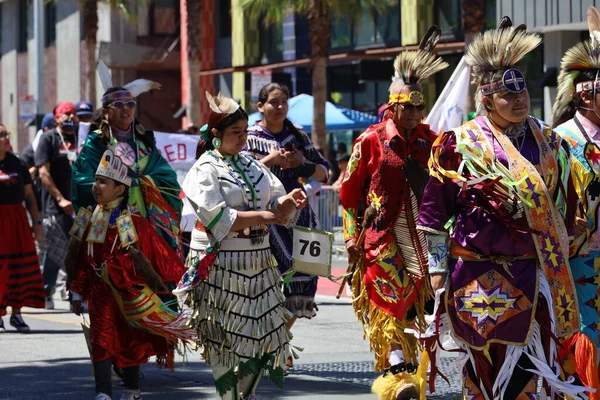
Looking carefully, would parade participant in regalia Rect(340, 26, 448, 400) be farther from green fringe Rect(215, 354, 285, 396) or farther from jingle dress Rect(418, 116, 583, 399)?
jingle dress Rect(418, 116, 583, 399)

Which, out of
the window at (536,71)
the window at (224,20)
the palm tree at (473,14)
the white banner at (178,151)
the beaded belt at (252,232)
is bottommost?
the beaded belt at (252,232)

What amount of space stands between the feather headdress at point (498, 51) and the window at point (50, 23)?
40787 millimetres

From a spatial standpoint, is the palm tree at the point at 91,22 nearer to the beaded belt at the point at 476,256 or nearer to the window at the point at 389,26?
the window at the point at 389,26

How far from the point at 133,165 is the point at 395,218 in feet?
5.90

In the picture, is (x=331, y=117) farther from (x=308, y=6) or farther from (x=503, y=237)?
(x=503, y=237)

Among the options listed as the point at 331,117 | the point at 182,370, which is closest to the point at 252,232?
the point at 182,370

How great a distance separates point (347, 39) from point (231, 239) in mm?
25529

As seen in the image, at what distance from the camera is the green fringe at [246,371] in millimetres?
7082

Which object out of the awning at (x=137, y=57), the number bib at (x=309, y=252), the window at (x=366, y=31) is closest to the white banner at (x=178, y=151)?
the number bib at (x=309, y=252)

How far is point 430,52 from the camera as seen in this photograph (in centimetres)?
857

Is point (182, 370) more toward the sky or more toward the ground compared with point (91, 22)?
more toward the ground

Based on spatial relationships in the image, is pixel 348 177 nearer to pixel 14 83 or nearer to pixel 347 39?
pixel 347 39

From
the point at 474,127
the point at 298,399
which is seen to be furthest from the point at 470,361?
the point at 298,399

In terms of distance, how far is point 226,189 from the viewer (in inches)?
275
